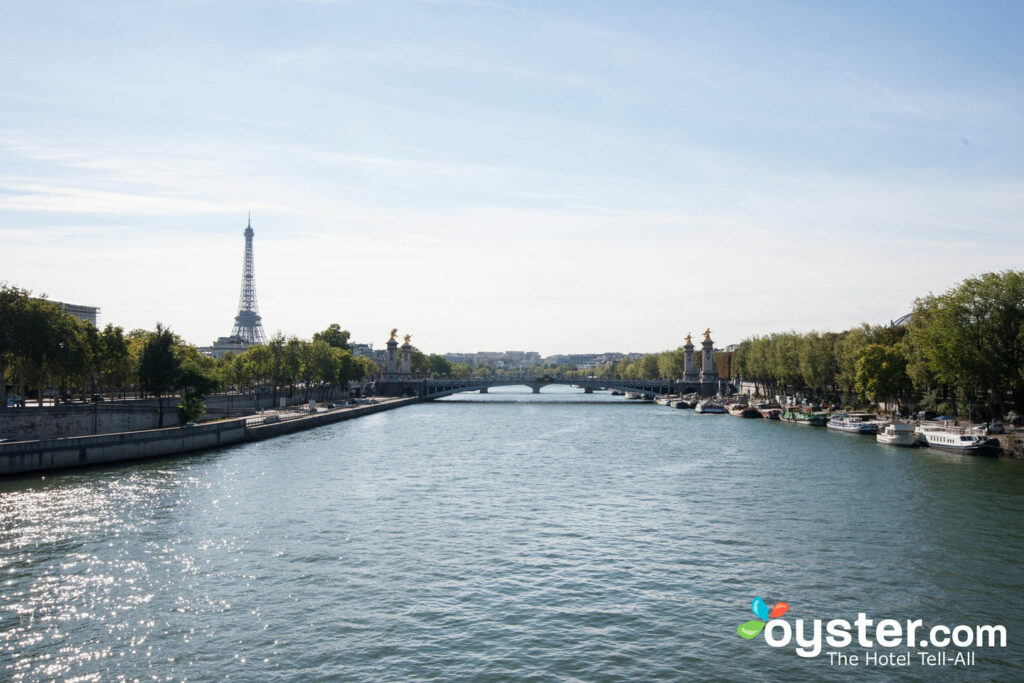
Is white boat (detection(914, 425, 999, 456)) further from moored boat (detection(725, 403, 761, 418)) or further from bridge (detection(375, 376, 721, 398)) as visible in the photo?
bridge (detection(375, 376, 721, 398))

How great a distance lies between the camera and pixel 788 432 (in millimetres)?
81750

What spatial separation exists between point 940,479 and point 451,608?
3606 centimetres

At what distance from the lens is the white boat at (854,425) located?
245 ft

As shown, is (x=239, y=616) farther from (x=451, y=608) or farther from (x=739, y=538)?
(x=739, y=538)

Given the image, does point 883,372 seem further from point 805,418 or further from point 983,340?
point 983,340

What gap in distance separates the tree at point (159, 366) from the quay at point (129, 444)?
682 cm

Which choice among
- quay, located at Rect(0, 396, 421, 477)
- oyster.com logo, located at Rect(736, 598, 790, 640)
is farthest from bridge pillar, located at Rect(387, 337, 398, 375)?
oyster.com logo, located at Rect(736, 598, 790, 640)

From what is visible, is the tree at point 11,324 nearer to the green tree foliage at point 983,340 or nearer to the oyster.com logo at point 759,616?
the oyster.com logo at point 759,616

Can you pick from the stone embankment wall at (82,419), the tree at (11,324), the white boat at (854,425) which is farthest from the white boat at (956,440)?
the tree at (11,324)

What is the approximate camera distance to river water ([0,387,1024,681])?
19.6 metres

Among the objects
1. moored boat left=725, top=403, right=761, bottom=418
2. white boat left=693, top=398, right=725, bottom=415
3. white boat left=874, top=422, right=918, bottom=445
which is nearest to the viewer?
white boat left=874, top=422, right=918, bottom=445

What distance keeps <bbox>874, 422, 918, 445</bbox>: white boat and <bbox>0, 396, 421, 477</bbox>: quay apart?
182 ft

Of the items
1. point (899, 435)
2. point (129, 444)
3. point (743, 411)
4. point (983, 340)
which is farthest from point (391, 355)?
point (983, 340)

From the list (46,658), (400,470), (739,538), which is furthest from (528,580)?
(400,470)
